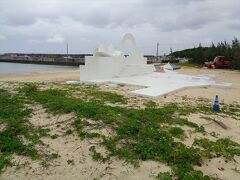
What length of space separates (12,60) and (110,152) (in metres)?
66.9

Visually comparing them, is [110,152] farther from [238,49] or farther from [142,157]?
[238,49]

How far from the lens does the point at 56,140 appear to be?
4.46m

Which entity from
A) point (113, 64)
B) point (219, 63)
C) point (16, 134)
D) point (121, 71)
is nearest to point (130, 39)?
point (121, 71)

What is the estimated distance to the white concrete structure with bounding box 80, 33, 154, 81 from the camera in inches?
502

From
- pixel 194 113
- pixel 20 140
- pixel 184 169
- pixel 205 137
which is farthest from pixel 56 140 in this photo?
pixel 194 113

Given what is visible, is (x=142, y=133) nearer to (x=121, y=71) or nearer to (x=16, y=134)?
(x=16, y=134)

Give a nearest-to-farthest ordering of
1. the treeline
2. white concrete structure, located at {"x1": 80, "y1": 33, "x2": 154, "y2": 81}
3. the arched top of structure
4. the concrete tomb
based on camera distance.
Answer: the concrete tomb → white concrete structure, located at {"x1": 80, "y1": 33, "x2": 154, "y2": 81} → the arched top of structure → the treeline

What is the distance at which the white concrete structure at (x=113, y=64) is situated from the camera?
12.8 meters

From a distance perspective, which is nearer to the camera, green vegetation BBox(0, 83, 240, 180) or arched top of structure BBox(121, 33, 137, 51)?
green vegetation BBox(0, 83, 240, 180)

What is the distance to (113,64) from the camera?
13.5m

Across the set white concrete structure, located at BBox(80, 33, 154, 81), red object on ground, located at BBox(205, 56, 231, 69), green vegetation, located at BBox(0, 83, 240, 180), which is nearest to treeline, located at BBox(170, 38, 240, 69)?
red object on ground, located at BBox(205, 56, 231, 69)

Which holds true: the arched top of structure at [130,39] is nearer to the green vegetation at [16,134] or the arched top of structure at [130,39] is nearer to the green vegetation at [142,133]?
the green vegetation at [142,133]

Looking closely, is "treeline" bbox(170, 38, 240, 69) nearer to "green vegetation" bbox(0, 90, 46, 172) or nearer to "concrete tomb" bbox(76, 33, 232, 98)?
"concrete tomb" bbox(76, 33, 232, 98)

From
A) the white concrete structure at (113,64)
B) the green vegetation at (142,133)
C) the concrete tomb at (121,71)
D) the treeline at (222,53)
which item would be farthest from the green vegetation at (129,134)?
the treeline at (222,53)
